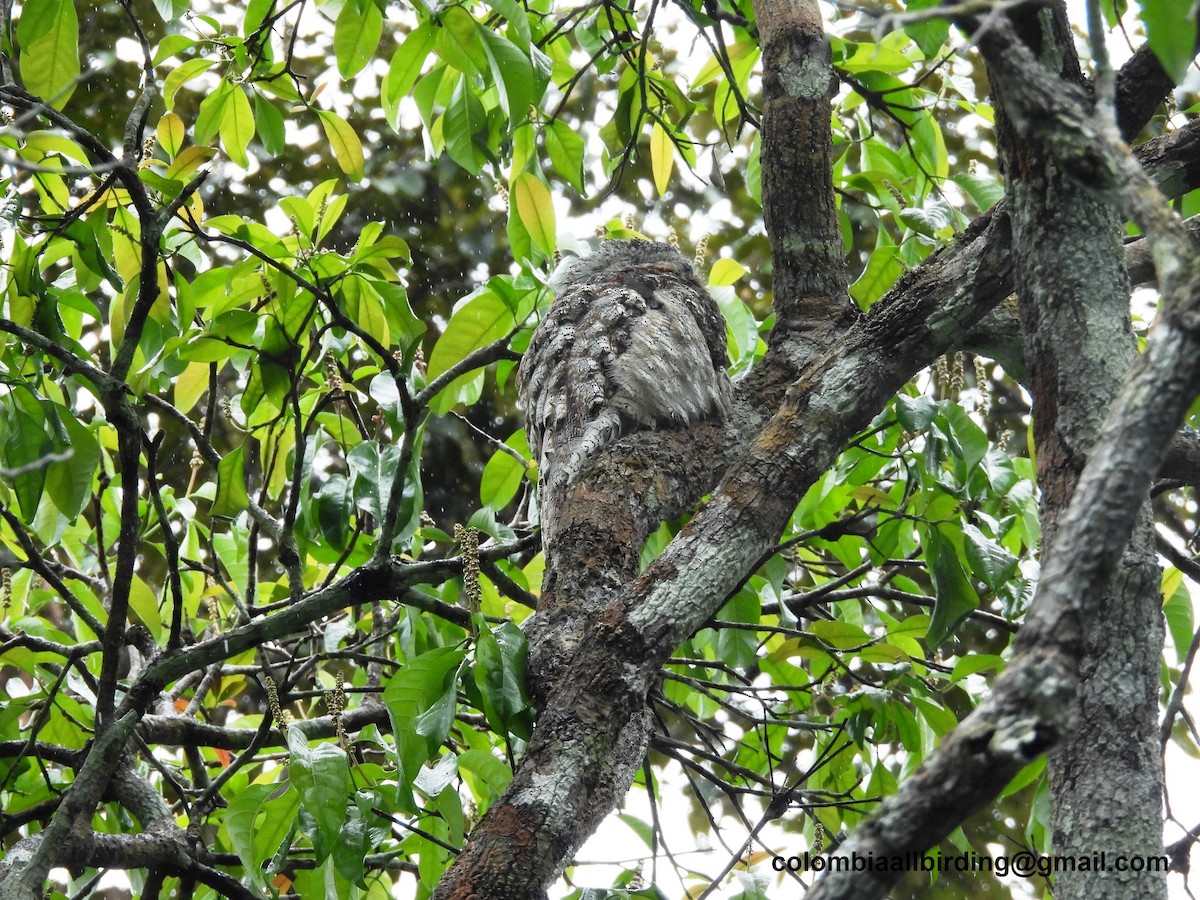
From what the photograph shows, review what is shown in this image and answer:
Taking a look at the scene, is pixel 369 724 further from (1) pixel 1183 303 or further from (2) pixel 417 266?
(2) pixel 417 266

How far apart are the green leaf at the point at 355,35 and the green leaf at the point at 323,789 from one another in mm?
1082

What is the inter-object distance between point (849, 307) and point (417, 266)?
128 inches

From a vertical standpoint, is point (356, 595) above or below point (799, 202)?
below

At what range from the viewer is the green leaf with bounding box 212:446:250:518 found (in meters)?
1.83

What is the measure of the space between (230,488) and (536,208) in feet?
2.42

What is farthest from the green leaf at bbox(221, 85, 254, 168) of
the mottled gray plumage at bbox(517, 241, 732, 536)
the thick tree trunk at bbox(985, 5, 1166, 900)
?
the thick tree trunk at bbox(985, 5, 1166, 900)

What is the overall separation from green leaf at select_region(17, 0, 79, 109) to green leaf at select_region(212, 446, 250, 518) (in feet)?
2.08

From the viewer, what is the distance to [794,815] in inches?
142

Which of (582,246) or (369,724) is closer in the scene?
(369,724)

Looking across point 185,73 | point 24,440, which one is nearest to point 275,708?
point 24,440

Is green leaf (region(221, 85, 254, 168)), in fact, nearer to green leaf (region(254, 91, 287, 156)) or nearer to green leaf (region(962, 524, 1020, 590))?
green leaf (region(254, 91, 287, 156))

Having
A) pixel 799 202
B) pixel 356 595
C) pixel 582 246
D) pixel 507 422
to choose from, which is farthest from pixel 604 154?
pixel 507 422

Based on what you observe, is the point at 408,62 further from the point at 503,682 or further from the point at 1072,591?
the point at 1072,591

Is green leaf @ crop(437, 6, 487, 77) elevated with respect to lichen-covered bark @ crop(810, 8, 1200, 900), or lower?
elevated
